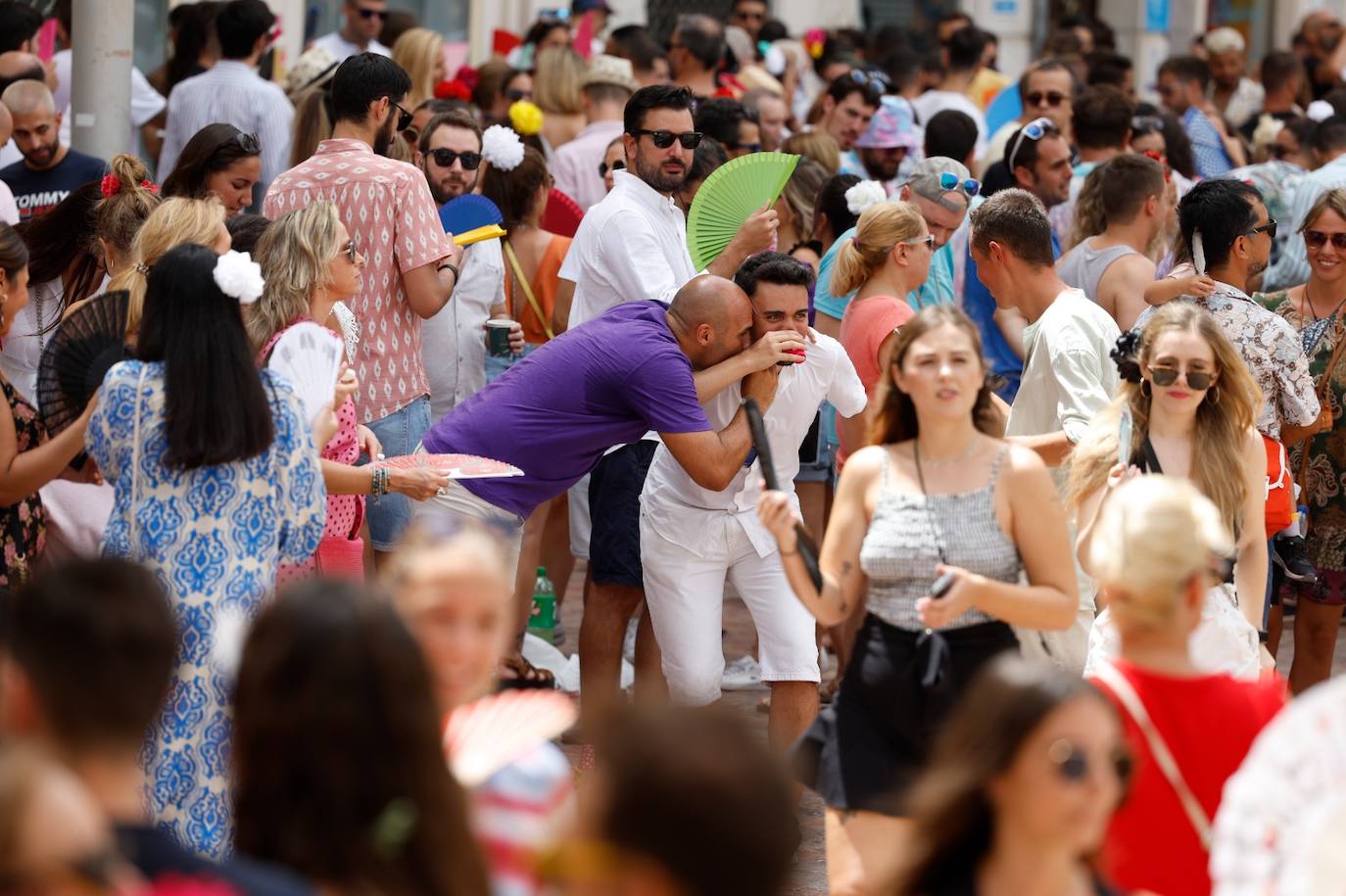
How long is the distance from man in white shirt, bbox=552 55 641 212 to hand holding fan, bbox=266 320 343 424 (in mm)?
3929

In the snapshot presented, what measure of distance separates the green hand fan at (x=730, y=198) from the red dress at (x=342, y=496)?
185 centimetres

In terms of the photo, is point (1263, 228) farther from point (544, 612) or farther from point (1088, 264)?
point (544, 612)

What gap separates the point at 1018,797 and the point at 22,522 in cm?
315

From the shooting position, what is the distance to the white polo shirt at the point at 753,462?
584cm

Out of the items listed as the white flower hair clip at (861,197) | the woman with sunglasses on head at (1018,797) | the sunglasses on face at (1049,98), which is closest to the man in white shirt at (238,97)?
the white flower hair clip at (861,197)

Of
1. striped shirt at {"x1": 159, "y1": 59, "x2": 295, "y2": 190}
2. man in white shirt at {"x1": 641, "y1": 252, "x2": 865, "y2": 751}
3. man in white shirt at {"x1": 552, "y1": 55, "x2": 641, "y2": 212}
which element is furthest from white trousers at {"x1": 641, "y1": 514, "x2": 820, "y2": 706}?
striped shirt at {"x1": 159, "y1": 59, "x2": 295, "y2": 190}

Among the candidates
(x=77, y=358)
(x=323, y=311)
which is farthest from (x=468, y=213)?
(x=77, y=358)

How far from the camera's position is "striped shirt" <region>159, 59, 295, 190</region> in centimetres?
868

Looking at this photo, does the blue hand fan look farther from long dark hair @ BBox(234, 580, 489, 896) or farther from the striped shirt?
long dark hair @ BBox(234, 580, 489, 896)

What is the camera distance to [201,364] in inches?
172

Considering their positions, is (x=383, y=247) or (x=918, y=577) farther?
(x=383, y=247)

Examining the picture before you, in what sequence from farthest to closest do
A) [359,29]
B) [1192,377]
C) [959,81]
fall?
[959,81] < [359,29] < [1192,377]

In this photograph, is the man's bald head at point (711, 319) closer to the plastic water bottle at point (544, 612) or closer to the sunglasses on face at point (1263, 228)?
the sunglasses on face at point (1263, 228)

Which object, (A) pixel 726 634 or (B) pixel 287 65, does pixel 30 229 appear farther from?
(B) pixel 287 65
